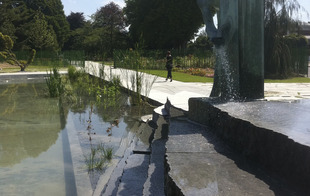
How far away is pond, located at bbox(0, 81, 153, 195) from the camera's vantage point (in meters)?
3.56

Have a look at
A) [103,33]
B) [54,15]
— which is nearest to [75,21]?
[54,15]

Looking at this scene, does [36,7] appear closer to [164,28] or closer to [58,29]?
[58,29]

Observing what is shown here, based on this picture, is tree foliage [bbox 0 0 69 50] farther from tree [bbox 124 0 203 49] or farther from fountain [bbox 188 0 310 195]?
fountain [bbox 188 0 310 195]

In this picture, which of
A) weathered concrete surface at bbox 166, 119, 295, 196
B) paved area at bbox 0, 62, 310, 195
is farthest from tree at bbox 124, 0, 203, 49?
weathered concrete surface at bbox 166, 119, 295, 196

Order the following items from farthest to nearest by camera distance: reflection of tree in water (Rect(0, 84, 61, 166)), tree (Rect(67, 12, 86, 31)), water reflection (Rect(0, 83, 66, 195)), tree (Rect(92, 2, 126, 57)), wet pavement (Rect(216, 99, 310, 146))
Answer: tree (Rect(67, 12, 86, 31)) < tree (Rect(92, 2, 126, 57)) < reflection of tree in water (Rect(0, 84, 61, 166)) < water reflection (Rect(0, 83, 66, 195)) < wet pavement (Rect(216, 99, 310, 146))

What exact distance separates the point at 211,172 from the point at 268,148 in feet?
1.34

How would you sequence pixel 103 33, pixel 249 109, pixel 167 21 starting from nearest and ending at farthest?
pixel 249 109
pixel 167 21
pixel 103 33

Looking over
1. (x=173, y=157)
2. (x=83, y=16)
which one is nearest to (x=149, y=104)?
(x=173, y=157)

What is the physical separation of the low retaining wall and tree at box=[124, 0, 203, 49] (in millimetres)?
29809

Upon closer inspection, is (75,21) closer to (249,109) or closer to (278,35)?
(278,35)

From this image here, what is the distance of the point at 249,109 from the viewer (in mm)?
3221

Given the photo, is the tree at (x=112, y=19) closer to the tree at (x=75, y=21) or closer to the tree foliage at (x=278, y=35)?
the tree at (x=75, y=21)

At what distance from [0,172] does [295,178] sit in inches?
124

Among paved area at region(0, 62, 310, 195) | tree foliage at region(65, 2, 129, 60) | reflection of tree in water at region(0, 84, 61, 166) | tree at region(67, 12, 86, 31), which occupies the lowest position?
reflection of tree in water at region(0, 84, 61, 166)
